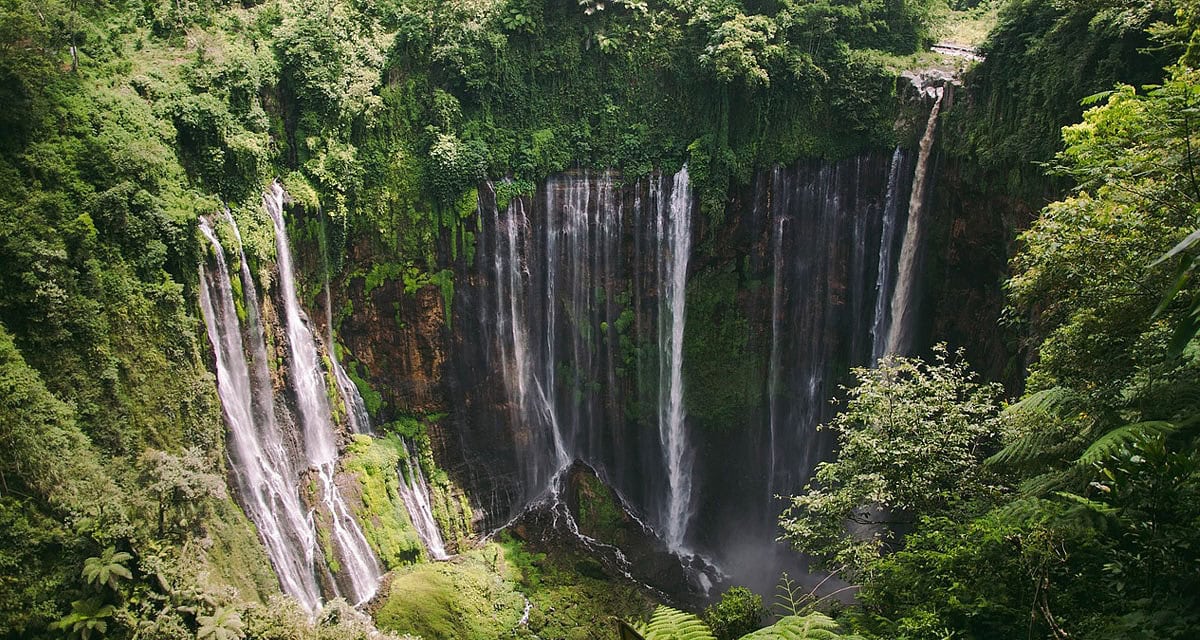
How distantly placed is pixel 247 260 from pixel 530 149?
7001mm

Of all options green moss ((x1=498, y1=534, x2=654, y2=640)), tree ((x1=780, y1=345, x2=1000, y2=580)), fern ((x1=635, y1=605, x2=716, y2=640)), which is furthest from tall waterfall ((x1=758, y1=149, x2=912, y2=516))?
fern ((x1=635, y1=605, x2=716, y2=640))

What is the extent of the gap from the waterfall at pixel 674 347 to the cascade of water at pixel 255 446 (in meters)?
9.05

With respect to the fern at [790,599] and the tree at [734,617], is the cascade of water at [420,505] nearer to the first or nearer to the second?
the tree at [734,617]

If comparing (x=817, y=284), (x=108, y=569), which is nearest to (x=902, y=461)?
(x=817, y=284)

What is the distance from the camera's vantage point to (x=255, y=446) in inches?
559

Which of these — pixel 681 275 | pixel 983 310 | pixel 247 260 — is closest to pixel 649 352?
pixel 681 275

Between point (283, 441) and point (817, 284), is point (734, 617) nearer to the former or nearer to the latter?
point (283, 441)

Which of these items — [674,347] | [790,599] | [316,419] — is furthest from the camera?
[674,347]

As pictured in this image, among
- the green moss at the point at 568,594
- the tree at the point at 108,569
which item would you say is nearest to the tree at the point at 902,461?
the green moss at the point at 568,594

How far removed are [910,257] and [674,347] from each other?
590 centimetres

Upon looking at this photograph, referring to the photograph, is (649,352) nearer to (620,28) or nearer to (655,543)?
(655,543)

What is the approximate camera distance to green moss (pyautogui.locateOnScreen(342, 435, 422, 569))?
16.3 m

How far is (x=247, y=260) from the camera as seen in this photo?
14.4 meters

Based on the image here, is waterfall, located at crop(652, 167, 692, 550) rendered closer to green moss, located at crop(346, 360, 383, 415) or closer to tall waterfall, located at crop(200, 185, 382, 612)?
green moss, located at crop(346, 360, 383, 415)
